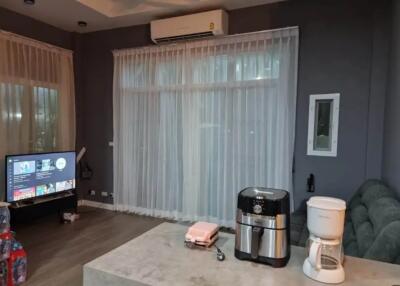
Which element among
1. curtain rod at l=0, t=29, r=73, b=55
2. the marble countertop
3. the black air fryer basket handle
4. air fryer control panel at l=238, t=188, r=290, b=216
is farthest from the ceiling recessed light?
the black air fryer basket handle

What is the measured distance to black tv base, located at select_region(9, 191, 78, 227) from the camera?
3557mm

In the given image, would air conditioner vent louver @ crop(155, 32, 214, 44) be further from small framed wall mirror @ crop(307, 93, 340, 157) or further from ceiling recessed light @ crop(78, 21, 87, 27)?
small framed wall mirror @ crop(307, 93, 340, 157)

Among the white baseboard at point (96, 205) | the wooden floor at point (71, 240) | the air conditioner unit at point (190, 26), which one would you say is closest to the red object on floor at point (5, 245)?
the wooden floor at point (71, 240)

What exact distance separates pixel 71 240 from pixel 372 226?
3230 millimetres

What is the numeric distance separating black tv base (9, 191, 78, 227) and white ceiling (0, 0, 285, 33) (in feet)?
8.38

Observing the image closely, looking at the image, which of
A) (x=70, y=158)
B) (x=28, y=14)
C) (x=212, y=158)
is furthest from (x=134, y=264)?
(x=28, y=14)

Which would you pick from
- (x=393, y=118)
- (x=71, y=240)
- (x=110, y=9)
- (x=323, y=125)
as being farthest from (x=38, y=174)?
(x=393, y=118)

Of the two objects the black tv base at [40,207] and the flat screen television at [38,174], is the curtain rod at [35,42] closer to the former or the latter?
the flat screen television at [38,174]

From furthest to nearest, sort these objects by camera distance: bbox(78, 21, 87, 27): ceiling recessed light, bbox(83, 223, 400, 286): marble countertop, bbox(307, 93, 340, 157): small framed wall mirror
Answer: bbox(78, 21, 87, 27): ceiling recessed light, bbox(307, 93, 340, 157): small framed wall mirror, bbox(83, 223, 400, 286): marble countertop

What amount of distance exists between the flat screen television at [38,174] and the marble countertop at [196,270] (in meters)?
2.83

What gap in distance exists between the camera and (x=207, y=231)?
4.88 feet

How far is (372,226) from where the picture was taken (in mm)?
2160

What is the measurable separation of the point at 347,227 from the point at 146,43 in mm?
3637

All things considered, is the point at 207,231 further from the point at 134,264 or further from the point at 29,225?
the point at 29,225
